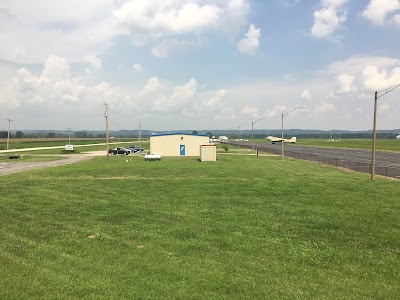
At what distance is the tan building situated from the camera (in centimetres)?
6988

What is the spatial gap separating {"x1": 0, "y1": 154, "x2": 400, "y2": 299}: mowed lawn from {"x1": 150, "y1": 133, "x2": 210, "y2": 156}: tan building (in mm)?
46459

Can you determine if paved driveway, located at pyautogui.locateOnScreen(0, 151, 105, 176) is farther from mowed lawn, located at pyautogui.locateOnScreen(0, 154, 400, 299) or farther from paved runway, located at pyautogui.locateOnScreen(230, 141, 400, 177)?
paved runway, located at pyautogui.locateOnScreen(230, 141, 400, 177)

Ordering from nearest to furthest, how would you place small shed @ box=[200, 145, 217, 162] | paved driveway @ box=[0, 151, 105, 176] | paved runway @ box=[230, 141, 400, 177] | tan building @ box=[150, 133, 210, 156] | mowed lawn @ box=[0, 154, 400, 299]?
1. mowed lawn @ box=[0, 154, 400, 299]
2. paved driveway @ box=[0, 151, 105, 176]
3. paved runway @ box=[230, 141, 400, 177]
4. small shed @ box=[200, 145, 217, 162]
5. tan building @ box=[150, 133, 210, 156]

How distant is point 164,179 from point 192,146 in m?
39.8

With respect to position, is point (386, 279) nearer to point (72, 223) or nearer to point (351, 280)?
point (351, 280)

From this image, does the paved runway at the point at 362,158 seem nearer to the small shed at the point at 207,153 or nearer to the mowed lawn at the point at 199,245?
the small shed at the point at 207,153

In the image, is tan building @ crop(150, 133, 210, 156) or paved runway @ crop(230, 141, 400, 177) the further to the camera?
tan building @ crop(150, 133, 210, 156)

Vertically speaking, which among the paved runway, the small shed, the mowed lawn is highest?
the small shed

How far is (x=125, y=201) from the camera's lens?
67.9ft

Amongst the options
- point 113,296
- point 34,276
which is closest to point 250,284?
point 113,296

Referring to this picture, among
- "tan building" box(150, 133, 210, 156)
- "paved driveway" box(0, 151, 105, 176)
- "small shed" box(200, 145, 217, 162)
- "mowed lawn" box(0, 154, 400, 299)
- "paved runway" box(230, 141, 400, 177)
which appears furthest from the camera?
"tan building" box(150, 133, 210, 156)

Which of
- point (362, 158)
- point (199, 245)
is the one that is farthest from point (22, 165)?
point (362, 158)

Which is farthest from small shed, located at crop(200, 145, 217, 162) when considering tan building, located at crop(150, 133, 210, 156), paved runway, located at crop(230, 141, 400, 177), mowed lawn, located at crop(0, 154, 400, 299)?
mowed lawn, located at crop(0, 154, 400, 299)

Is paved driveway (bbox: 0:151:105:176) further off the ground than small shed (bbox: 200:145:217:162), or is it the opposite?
small shed (bbox: 200:145:217:162)
